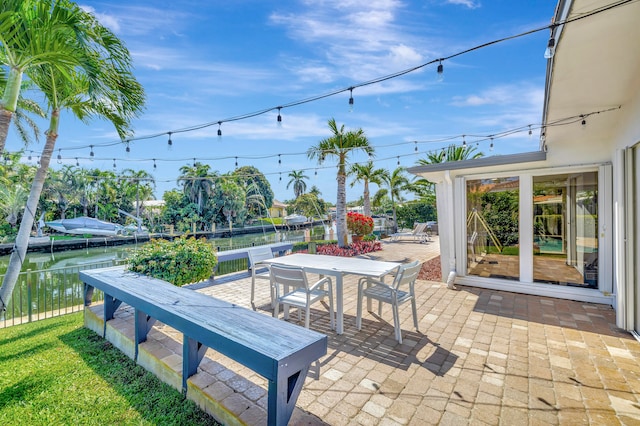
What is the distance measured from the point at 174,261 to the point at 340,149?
327 inches

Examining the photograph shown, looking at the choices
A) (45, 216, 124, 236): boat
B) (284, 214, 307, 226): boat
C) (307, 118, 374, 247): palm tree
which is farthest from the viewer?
(284, 214, 307, 226): boat

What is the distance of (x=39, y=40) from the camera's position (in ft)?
11.3

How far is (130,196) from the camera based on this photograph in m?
31.1

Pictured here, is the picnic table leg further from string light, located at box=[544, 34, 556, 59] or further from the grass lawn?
string light, located at box=[544, 34, 556, 59]

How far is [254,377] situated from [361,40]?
5.29m

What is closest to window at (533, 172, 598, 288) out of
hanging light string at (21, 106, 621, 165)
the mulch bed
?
hanging light string at (21, 106, 621, 165)

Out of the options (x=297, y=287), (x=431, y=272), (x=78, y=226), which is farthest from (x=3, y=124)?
(x=78, y=226)

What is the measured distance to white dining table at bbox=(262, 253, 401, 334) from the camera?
3.58m

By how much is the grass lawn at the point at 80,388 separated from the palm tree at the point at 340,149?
8540 millimetres

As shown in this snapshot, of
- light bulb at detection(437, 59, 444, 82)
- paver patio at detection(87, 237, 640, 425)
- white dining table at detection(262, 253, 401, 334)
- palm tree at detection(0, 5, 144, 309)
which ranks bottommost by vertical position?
paver patio at detection(87, 237, 640, 425)

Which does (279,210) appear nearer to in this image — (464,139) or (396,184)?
(396,184)

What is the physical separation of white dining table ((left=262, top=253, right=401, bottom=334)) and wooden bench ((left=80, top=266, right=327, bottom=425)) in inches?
54.7

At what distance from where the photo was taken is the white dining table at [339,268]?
11.8 feet

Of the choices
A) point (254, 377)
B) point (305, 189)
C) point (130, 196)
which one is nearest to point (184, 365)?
point (254, 377)
